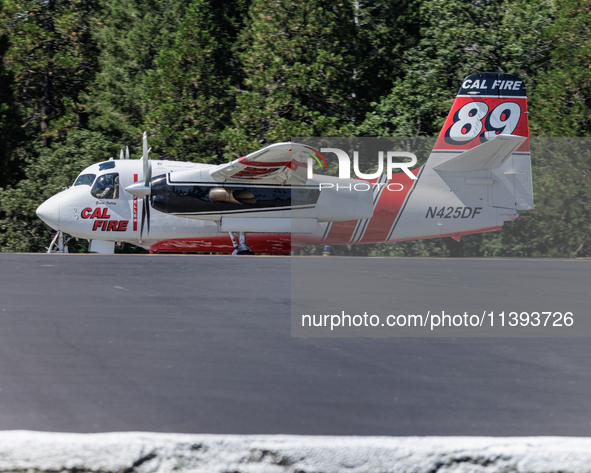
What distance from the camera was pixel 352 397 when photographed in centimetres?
369

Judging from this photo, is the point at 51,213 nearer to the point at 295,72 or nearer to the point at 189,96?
the point at 189,96

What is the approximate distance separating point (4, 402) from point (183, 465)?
1.29m

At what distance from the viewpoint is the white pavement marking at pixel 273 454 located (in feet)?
9.39

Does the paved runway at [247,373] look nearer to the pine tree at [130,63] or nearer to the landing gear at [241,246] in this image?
the landing gear at [241,246]

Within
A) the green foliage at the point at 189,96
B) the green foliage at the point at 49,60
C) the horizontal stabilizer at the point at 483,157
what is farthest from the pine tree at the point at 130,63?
the horizontal stabilizer at the point at 483,157

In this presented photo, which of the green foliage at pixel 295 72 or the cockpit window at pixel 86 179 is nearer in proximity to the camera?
the cockpit window at pixel 86 179

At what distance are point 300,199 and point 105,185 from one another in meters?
5.21

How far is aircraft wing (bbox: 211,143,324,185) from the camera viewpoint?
48.5 feet

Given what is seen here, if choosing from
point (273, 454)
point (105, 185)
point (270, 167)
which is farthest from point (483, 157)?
point (273, 454)

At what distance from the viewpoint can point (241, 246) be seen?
16.4 m

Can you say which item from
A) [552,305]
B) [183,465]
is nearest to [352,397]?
[183,465]

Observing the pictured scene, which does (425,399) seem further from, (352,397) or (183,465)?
(183,465)

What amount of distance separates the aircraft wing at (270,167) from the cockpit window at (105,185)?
2.67m

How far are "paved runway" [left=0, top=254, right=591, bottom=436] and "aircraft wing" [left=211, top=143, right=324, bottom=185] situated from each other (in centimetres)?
831
